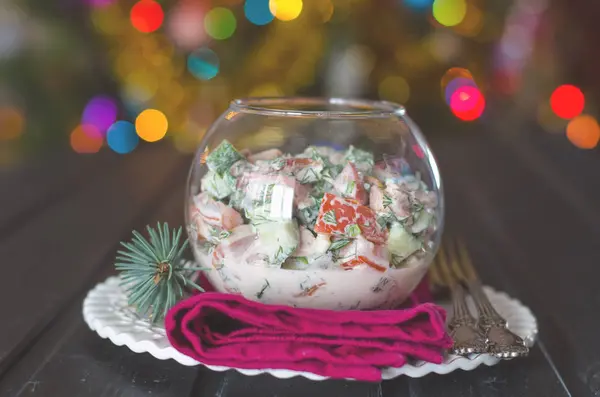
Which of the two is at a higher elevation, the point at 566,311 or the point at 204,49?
the point at 204,49

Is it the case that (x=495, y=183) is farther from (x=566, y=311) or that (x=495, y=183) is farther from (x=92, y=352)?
(x=92, y=352)

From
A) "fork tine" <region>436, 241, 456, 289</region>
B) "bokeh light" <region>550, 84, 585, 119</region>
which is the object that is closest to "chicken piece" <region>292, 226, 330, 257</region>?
"fork tine" <region>436, 241, 456, 289</region>

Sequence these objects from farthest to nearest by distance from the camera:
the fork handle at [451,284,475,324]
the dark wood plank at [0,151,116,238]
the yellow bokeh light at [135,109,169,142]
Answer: the yellow bokeh light at [135,109,169,142], the dark wood plank at [0,151,116,238], the fork handle at [451,284,475,324]

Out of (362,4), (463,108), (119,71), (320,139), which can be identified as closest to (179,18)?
(119,71)

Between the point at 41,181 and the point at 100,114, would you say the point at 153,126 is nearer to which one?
the point at 100,114

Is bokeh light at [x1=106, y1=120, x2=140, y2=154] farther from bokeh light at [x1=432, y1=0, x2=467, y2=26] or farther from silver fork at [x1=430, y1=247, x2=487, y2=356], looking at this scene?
silver fork at [x1=430, y1=247, x2=487, y2=356]

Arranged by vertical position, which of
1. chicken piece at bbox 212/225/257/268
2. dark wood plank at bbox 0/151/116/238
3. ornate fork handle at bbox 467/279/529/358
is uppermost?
chicken piece at bbox 212/225/257/268
